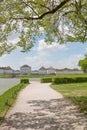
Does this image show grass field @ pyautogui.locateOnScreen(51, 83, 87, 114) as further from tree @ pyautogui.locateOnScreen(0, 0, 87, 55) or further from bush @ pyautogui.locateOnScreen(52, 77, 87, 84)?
bush @ pyautogui.locateOnScreen(52, 77, 87, 84)

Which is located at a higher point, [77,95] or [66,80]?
[77,95]

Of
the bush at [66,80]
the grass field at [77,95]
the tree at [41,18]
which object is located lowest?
the bush at [66,80]

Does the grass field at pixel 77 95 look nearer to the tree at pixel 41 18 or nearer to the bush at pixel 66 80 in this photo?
the tree at pixel 41 18

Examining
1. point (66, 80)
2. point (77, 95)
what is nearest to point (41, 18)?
point (77, 95)

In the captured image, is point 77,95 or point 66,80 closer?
point 77,95

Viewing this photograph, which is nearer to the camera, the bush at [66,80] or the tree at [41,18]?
the tree at [41,18]

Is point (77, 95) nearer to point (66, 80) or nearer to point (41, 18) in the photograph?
point (41, 18)

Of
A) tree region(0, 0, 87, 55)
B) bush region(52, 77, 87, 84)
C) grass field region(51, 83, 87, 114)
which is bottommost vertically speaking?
bush region(52, 77, 87, 84)

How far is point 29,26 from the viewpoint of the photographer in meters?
20.1

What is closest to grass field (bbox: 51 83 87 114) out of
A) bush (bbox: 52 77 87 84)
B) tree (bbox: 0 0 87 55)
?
tree (bbox: 0 0 87 55)

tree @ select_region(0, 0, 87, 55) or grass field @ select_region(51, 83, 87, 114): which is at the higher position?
tree @ select_region(0, 0, 87, 55)

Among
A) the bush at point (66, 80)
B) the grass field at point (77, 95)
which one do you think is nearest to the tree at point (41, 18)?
the grass field at point (77, 95)

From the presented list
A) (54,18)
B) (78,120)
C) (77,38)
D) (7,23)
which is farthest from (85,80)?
(78,120)

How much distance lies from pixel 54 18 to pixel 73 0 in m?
2.98
